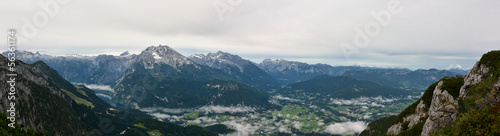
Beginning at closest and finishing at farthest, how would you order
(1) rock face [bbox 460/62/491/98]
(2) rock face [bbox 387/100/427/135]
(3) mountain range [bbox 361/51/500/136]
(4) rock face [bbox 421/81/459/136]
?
(3) mountain range [bbox 361/51/500/136] → (1) rock face [bbox 460/62/491/98] → (4) rock face [bbox 421/81/459/136] → (2) rock face [bbox 387/100/427/135]

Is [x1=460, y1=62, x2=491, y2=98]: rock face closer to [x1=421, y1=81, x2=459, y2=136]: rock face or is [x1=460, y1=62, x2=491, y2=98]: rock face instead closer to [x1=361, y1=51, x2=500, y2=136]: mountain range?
[x1=361, y1=51, x2=500, y2=136]: mountain range

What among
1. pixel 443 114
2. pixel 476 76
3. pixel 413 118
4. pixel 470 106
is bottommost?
pixel 413 118

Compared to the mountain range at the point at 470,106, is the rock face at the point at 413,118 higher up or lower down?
lower down

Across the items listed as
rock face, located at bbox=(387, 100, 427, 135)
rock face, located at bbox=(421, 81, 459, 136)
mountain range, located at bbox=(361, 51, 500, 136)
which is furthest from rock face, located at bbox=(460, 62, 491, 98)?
rock face, located at bbox=(387, 100, 427, 135)

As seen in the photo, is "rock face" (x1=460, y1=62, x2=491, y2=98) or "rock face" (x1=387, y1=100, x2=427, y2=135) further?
"rock face" (x1=387, y1=100, x2=427, y2=135)

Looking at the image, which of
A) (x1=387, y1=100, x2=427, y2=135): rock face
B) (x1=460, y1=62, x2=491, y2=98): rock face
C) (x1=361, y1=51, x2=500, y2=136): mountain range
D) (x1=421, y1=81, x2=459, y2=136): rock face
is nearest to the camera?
(x1=361, y1=51, x2=500, y2=136): mountain range

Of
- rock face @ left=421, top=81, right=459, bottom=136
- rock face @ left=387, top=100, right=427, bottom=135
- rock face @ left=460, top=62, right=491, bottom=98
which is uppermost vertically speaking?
rock face @ left=460, top=62, right=491, bottom=98

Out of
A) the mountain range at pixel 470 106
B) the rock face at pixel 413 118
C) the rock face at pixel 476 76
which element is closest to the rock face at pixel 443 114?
the mountain range at pixel 470 106

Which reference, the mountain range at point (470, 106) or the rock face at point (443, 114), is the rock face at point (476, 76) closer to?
the mountain range at point (470, 106)

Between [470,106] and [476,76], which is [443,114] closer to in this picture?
[470,106]

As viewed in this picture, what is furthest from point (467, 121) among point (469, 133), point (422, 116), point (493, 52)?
point (422, 116)

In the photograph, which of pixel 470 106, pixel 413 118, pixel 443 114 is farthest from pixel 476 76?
pixel 413 118

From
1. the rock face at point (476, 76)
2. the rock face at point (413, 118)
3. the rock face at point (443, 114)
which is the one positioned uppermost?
the rock face at point (476, 76)
